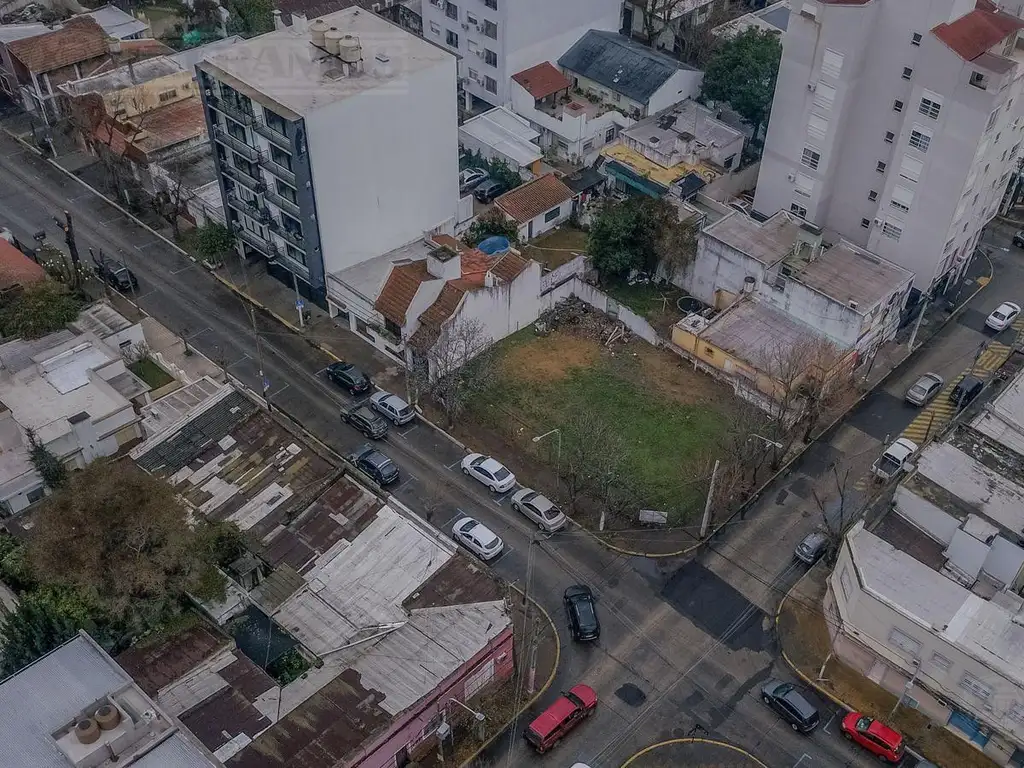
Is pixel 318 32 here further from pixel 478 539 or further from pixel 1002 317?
pixel 1002 317

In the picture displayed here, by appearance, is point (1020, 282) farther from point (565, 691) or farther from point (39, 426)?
point (39, 426)

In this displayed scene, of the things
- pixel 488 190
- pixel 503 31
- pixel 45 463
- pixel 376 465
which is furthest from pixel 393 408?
pixel 503 31

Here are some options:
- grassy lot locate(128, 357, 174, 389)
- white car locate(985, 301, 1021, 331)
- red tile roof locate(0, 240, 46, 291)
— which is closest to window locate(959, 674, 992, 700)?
white car locate(985, 301, 1021, 331)

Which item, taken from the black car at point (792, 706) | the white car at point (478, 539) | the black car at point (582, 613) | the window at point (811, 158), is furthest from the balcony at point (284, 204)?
the black car at point (792, 706)

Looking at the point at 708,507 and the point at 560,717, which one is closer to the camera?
the point at 560,717

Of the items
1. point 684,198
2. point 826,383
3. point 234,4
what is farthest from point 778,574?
point 234,4

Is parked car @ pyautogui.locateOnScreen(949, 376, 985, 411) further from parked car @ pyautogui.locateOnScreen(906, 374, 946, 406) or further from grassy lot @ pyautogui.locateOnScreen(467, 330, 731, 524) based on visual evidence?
grassy lot @ pyautogui.locateOnScreen(467, 330, 731, 524)

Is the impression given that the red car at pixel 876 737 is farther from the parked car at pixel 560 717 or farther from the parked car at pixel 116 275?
the parked car at pixel 116 275
